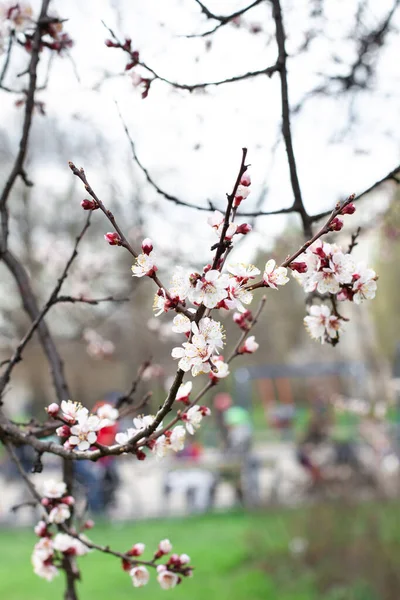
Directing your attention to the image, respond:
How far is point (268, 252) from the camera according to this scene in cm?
264

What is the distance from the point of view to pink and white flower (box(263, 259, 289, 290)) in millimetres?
1064

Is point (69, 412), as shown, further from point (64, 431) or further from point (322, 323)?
point (322, 323)

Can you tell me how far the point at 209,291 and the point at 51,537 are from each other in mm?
916

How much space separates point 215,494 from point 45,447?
775 centimetres

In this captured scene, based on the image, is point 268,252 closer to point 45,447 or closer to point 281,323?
point 45,447

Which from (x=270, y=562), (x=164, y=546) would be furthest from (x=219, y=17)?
(x=270, y=562)

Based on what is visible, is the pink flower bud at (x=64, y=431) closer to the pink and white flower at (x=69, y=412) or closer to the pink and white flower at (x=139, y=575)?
the pink and white flower at (x=69, y=412)

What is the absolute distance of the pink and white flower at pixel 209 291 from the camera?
97 cm

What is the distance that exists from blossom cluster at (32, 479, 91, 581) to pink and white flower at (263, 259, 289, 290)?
80 cm

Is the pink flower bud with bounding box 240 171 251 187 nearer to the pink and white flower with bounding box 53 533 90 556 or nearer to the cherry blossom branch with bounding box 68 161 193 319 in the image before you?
the cherry blossom branch with bounding box 68 161 193 319

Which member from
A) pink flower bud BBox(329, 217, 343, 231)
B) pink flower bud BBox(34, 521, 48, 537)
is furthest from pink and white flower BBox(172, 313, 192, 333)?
pink flower bud BBox(34, 521, 48, 537)

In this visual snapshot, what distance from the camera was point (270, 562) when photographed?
600 centimetres

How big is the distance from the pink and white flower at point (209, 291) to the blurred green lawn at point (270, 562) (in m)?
4.66

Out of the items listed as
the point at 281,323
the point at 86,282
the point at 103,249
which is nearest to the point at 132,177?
the point at 86,282
